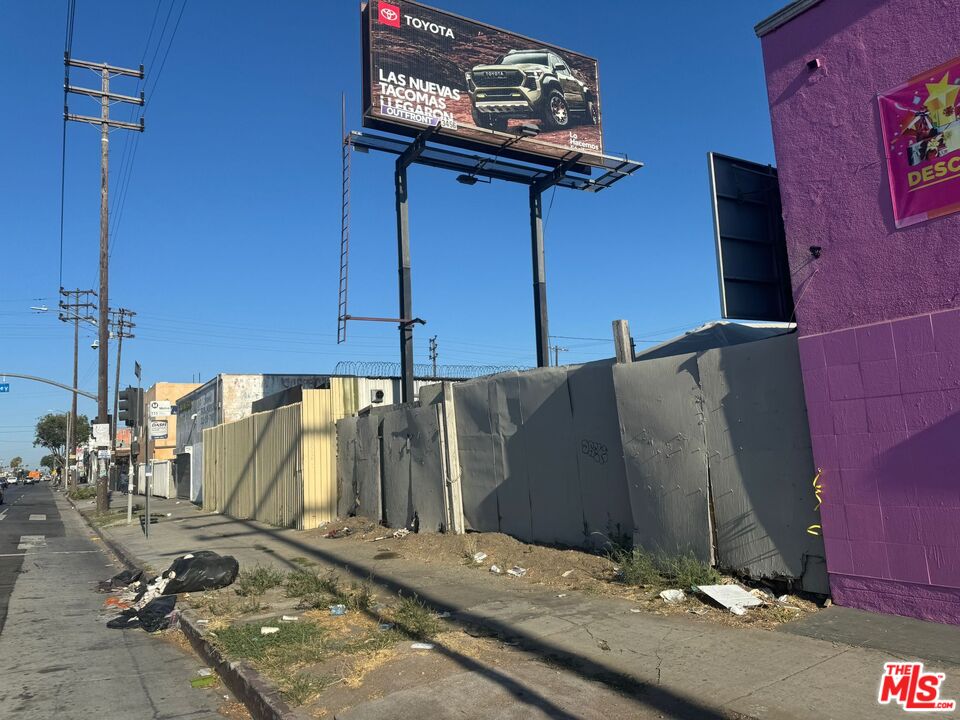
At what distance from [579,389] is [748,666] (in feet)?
14.6

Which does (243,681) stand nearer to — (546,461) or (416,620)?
(416,620)

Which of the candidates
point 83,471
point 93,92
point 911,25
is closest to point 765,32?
point 911,25

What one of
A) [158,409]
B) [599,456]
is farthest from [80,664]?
[158,409]

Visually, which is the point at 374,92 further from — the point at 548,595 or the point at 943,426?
the point at 943,426

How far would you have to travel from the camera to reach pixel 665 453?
7.29 meters

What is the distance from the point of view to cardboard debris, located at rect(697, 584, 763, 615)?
5.98 meters

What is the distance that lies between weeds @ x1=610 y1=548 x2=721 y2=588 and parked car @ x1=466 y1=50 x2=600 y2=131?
1217 cm

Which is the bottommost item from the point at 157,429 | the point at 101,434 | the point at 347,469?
the point at 347,469

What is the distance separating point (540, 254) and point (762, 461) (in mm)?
11578

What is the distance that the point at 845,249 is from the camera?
594 cm

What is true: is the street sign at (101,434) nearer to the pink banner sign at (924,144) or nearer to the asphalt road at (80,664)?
the asphalt road at (80,664)

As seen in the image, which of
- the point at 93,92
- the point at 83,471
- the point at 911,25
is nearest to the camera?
the point at 911,25

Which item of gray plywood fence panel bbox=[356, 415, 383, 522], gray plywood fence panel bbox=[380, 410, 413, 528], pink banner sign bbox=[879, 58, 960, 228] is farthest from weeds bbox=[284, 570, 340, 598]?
pink banner sign bbox=[879, 58, 960, 228]

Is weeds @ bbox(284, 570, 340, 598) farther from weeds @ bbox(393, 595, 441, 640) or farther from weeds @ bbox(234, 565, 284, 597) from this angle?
weeds @ bbox(393, 595, 441, 640)
